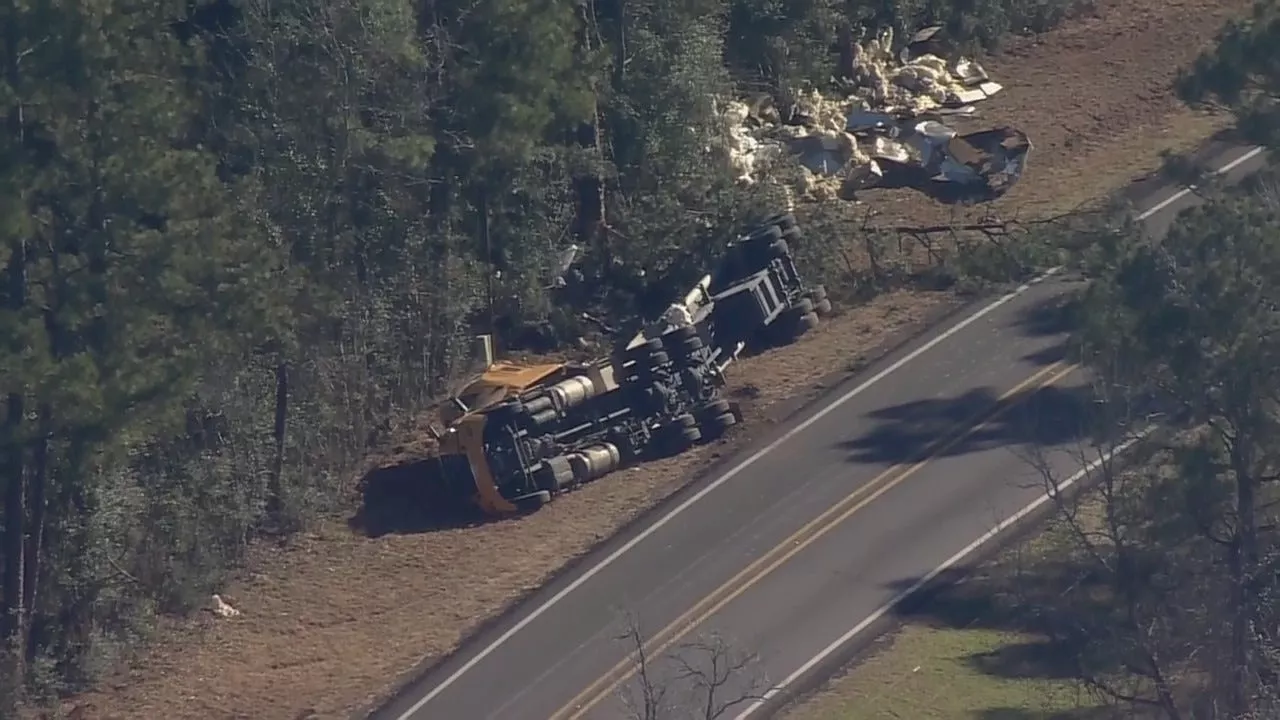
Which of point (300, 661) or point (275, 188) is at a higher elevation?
point (275, 188)

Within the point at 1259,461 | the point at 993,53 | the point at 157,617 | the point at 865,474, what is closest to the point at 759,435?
the point at 865,474

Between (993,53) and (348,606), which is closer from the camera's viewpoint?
(348,606)

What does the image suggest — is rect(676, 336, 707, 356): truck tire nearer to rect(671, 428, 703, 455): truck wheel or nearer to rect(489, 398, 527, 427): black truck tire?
rect(671, 428, 703, 455): truck wheel

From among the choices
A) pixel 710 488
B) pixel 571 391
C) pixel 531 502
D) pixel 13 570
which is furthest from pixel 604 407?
pixel 13 570

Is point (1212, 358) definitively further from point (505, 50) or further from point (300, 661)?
point (505, 50)

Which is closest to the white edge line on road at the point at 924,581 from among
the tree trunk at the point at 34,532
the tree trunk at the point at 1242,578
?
the tree trunk at the point at 1242,578

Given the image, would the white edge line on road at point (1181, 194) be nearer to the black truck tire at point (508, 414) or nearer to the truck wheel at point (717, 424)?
the truck wheel at point (717, 424)

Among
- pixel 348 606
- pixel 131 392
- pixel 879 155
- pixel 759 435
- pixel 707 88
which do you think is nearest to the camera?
pixel 131 392

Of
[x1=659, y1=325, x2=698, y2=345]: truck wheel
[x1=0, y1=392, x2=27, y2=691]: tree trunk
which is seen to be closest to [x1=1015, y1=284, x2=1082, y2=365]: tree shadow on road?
[x1=659, y1=325, x2=698, y2=345]: truck wheel
